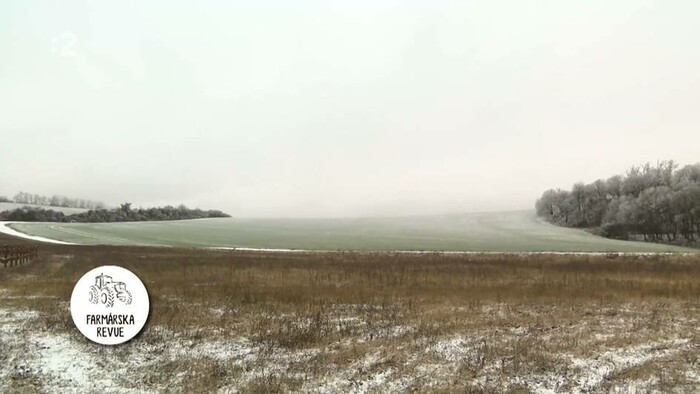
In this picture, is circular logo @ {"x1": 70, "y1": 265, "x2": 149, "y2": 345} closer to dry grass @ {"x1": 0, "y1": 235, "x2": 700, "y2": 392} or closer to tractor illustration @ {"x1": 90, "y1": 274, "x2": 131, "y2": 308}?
tractor illustration @ {"x1": 90, "y1": 274, "x2": 131, "y2": 308}

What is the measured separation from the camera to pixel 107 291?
904 cm

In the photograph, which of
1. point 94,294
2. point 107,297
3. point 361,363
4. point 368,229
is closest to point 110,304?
point 107,297

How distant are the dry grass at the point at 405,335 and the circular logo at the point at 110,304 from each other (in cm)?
170

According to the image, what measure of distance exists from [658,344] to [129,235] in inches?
3969

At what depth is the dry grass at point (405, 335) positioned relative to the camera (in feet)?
34.4

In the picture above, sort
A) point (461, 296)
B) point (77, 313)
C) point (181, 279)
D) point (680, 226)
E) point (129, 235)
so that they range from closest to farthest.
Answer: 1. point (77, 313)
2. point (461, 296)
3. point (181, 279)
4. point (129, 235)
5. point (680, 226)

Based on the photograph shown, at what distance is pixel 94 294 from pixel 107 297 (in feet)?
0.88

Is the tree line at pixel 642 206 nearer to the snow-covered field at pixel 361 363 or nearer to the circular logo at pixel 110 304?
the snow-covered field at pixel 361 363

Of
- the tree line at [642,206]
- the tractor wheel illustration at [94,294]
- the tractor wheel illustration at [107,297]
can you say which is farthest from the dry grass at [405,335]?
the tree line at [642,206]

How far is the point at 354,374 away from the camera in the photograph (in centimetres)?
1077

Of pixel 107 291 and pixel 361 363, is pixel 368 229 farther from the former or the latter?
pixel 107 291

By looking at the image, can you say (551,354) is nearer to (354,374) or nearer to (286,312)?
(354,374)

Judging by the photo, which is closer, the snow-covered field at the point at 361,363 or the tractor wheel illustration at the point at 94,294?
the tractor wheel illustration at the point at 94,294

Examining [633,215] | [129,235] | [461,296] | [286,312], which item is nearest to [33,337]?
[286,312]
